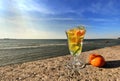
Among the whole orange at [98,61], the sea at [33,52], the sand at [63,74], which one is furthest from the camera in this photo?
the sea at [33,52]

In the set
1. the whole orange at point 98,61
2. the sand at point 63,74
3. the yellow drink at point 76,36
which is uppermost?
the yellow drink at point 76,36

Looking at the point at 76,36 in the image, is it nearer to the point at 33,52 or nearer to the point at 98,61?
the point at 98,61

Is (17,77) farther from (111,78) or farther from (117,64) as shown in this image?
(117,64)

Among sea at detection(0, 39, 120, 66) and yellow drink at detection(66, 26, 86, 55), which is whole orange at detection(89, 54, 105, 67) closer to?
yellow drink at detection(66, 26, 86, 55)

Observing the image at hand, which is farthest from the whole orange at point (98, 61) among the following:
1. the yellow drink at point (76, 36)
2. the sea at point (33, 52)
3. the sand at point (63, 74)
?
the sea at point (33, 52)

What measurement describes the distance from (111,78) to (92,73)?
2.53ft

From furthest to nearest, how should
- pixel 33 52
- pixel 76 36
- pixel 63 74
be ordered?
pixel 33 52 → pixel 76 36 → pixel 63 74

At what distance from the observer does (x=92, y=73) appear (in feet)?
21.1

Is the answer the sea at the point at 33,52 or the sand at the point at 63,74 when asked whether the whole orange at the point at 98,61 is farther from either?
the sea at the point at 33,52

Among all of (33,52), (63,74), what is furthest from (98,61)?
(33,52)

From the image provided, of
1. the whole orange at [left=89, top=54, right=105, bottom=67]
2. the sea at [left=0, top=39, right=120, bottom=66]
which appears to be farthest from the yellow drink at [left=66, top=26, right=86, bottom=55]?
the sea at [left=0, top=39, right=120, bottom=66]

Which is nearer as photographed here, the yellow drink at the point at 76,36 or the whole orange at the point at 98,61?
the yellow drink at the point at 76,36

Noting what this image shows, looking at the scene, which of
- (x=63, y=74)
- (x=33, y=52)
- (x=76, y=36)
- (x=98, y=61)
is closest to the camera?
A: (x=63, y=74)

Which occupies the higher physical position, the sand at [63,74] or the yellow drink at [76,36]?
the yellow drink at [76,36]
